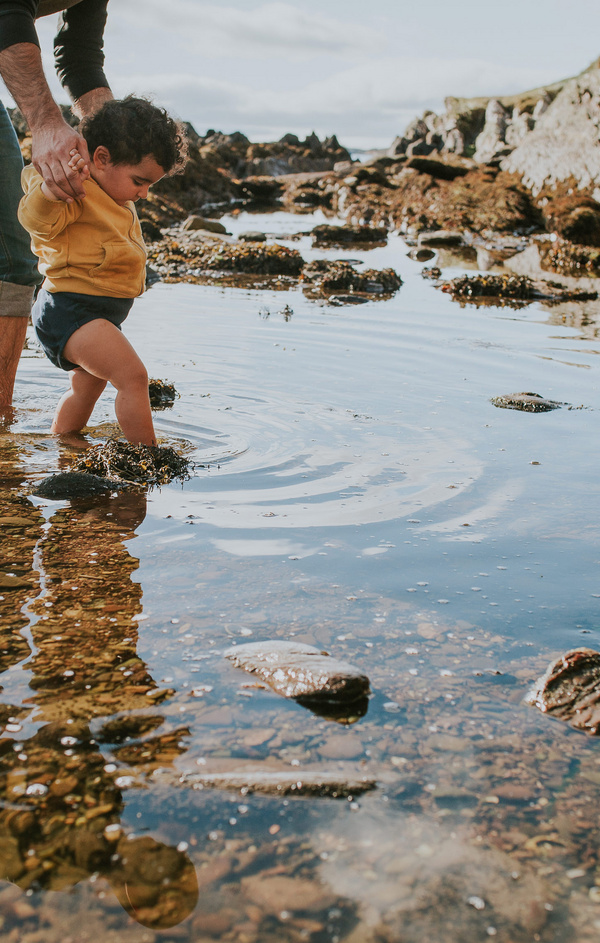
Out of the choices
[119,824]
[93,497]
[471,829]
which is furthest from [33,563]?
[471,829]

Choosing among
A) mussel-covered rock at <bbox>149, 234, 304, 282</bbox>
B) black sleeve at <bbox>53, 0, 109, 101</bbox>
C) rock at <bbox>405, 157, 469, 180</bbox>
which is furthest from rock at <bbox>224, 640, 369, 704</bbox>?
rock at <bbox>405, 157, 469, 180</bbox>

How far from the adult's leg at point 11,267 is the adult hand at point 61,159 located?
3.32 ft

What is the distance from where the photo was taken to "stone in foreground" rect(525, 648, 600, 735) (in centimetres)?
240

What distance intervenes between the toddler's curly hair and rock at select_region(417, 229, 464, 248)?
17.1 metres

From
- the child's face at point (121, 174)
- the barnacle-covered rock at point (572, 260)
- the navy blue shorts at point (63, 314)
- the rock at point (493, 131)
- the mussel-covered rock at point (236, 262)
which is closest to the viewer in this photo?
the child's face at point (121, 174)

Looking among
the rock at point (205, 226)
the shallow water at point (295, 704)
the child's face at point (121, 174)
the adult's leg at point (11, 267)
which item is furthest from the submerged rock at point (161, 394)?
the rock at point (205, 226)

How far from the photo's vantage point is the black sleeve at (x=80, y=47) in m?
5.08

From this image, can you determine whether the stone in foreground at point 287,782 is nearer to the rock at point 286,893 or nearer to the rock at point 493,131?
the rock at point 286,893

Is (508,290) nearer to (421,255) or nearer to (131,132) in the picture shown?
(421,255)

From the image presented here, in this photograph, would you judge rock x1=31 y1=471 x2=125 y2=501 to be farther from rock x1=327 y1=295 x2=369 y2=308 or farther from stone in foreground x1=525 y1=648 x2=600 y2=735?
rock x1=327 y1=295 x2=369 y2=308

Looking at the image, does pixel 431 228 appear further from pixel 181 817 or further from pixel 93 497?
pixel 181 817

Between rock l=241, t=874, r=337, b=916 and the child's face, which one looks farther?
the child's face

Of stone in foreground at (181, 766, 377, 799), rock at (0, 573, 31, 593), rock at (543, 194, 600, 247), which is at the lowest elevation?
stone in foreground at (181, 766, 377, 799)

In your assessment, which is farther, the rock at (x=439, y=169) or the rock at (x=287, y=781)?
the rock at (x=439, y=169)
